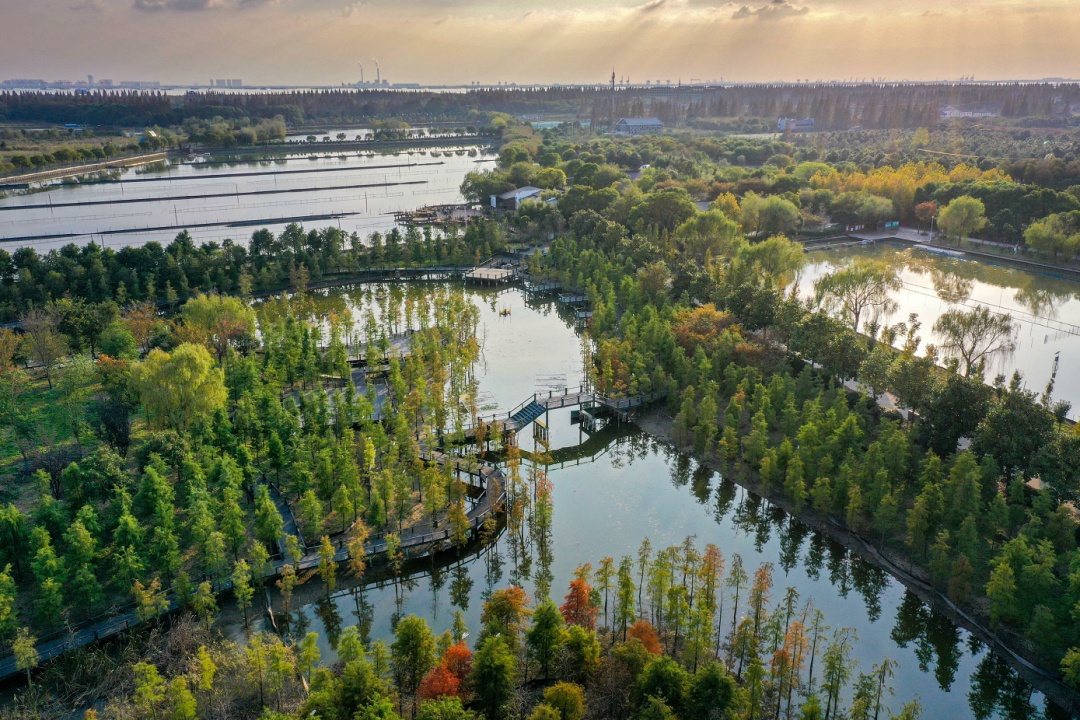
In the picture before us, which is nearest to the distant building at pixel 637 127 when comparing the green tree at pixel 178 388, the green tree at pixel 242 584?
the green tree at pixel 178 388

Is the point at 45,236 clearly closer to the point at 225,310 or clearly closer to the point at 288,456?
the point at 225,310

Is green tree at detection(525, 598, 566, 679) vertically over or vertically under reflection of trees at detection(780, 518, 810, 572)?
over

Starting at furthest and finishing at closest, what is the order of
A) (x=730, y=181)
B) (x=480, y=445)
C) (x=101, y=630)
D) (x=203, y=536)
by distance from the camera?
(x=730, y=181) < (x=480, y=445) < (x=203, y=536) < (x=101, y=630)

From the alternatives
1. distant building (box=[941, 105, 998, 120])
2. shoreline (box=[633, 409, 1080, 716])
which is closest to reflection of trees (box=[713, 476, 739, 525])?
shoreline (box=[633, 409, 1080, 716])

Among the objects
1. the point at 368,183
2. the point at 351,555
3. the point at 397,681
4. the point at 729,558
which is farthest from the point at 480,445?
the point at 368,183

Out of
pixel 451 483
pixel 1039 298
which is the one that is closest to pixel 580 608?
pixel 451 483

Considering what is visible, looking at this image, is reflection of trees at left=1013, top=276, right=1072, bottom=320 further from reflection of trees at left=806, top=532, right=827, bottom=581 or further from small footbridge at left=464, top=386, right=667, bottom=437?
reflection of trees at left=806, top=532, right=827, bottom=581
